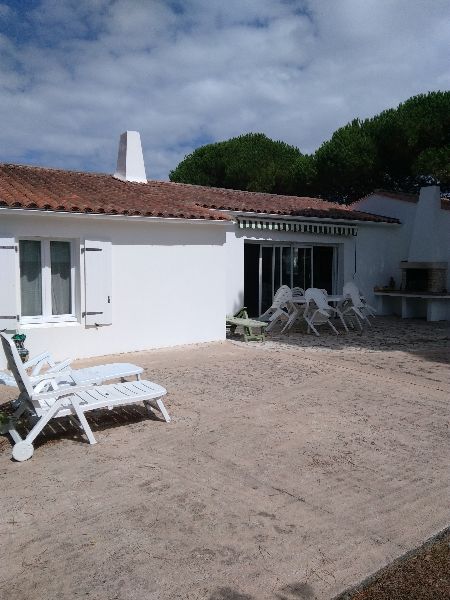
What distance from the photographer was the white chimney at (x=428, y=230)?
19.3 meters

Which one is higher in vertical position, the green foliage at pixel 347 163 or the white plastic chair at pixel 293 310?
the green foliage at pixel 347 163

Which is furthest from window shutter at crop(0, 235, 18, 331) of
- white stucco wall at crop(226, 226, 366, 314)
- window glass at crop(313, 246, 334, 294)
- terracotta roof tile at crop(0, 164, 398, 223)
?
window glass at crop(313, 246, 334, 294)

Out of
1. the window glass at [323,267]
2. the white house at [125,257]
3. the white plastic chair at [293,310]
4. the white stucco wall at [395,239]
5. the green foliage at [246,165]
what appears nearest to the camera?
the white house at [125,257]

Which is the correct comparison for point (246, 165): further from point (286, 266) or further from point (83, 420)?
point (83, 420)

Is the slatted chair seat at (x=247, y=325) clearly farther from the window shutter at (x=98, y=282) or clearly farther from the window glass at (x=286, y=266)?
the window shutter at (x=98, y=282)

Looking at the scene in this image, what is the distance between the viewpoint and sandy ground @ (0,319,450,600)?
351 cm

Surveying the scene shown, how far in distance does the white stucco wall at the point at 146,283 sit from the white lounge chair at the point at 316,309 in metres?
2.75

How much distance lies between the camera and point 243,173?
1344 inches

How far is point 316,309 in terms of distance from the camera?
1509 centimetres

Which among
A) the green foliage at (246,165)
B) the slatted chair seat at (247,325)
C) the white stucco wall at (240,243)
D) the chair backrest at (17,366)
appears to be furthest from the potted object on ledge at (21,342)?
the green foliage at (246,165)

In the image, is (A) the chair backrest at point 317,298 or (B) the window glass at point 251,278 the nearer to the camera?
(A) the chair backrest at point 317,298

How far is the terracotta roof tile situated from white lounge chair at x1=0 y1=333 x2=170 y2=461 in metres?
4.84

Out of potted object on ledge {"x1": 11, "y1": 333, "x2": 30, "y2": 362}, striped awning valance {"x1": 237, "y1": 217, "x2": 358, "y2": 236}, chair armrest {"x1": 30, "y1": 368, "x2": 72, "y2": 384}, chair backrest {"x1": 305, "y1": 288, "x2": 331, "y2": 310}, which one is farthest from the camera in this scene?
striped awning valance {"x1": 237, "y1": 217, "x2": 358, "y2": 236}

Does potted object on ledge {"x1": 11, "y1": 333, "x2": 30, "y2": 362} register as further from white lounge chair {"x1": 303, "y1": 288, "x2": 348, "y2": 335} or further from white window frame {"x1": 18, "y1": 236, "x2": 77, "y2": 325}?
white lounge chair {"x1": 303, "y1": 288, "x2": 348, "y2": 335}
